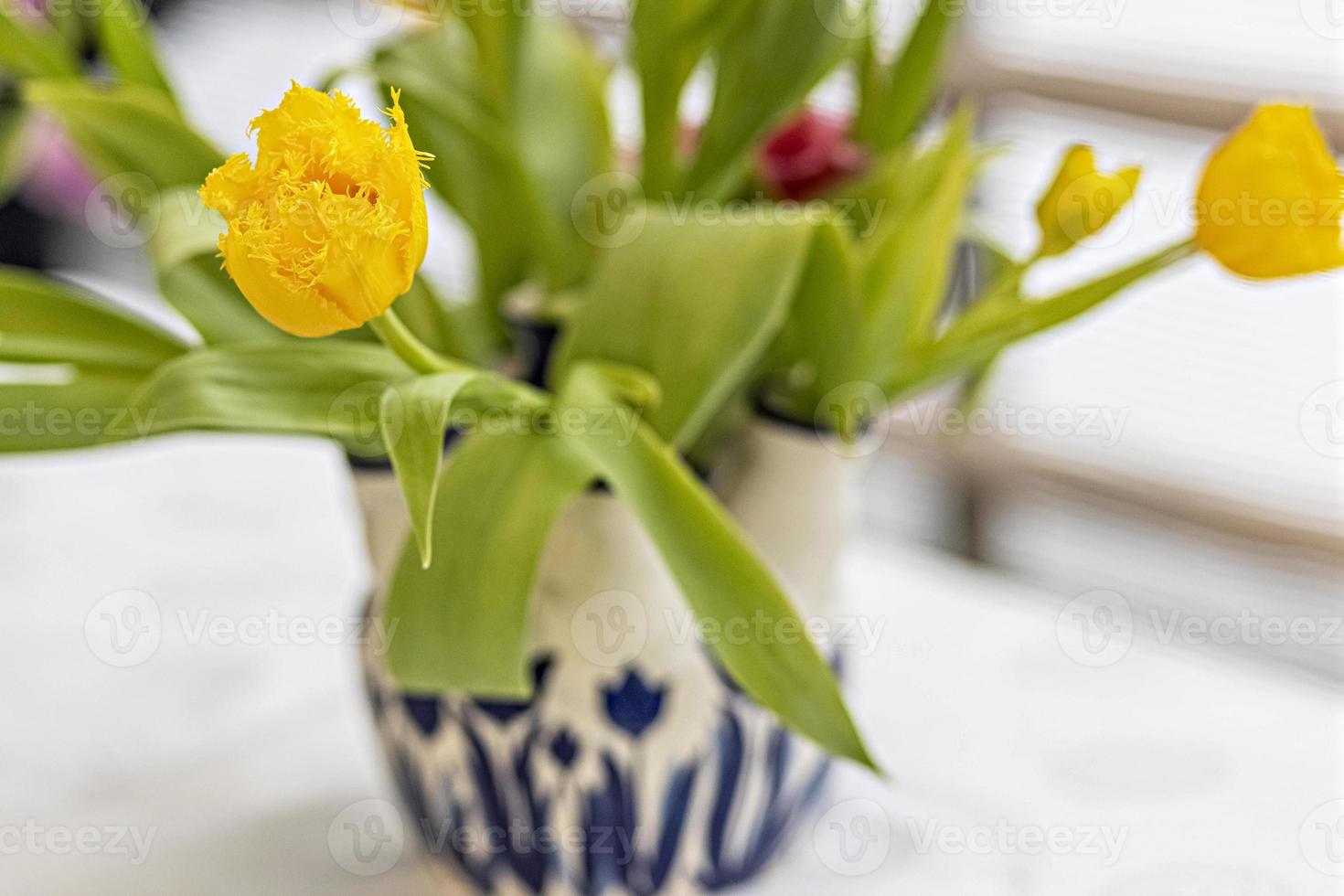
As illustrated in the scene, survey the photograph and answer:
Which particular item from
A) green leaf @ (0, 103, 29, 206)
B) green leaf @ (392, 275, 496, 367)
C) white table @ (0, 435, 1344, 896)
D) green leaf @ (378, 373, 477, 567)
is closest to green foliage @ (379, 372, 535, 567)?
green leaf @ (378, 373, 477, 567)

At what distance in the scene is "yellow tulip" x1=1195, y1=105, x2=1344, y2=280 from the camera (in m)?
0.31

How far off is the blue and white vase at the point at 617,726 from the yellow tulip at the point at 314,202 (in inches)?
6.1

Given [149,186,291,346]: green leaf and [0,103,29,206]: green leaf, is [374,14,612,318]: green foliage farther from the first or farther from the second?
[0,103,29,206]: green leaf

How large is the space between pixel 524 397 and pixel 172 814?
278mm

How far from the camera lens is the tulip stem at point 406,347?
0.99 ft

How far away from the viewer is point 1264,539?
3.98 feet

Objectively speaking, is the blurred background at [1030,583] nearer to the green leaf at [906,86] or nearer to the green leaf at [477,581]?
the green leaf at [906,86]

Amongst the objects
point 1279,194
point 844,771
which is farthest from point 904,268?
point 844,771

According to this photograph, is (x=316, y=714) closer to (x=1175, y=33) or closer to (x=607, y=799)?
(x=607, y=799)

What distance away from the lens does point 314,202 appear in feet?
0.80

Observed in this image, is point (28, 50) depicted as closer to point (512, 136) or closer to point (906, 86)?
point (512, 136)

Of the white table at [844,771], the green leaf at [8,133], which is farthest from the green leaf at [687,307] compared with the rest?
the green leaf at [8,133]

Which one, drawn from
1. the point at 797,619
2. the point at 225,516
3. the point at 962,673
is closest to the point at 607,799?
A: the point at 797,619

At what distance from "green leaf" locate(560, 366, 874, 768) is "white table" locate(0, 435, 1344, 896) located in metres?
0.18
